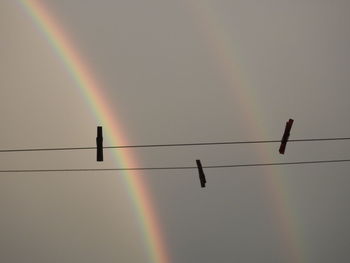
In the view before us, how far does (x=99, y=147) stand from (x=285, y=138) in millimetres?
2815

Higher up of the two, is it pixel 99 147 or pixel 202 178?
pixel 99 147

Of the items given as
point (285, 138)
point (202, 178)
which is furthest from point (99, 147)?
point (285, 138)

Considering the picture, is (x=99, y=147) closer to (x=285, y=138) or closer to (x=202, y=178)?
(x=202, y=178)

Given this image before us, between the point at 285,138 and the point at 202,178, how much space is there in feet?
4.85

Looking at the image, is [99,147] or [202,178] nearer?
[99,147]

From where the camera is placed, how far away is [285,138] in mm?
5266

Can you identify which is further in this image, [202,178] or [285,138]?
[202,178]

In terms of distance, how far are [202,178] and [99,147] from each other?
178 centimetres

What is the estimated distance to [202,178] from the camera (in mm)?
5734

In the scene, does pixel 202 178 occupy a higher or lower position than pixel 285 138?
lower
